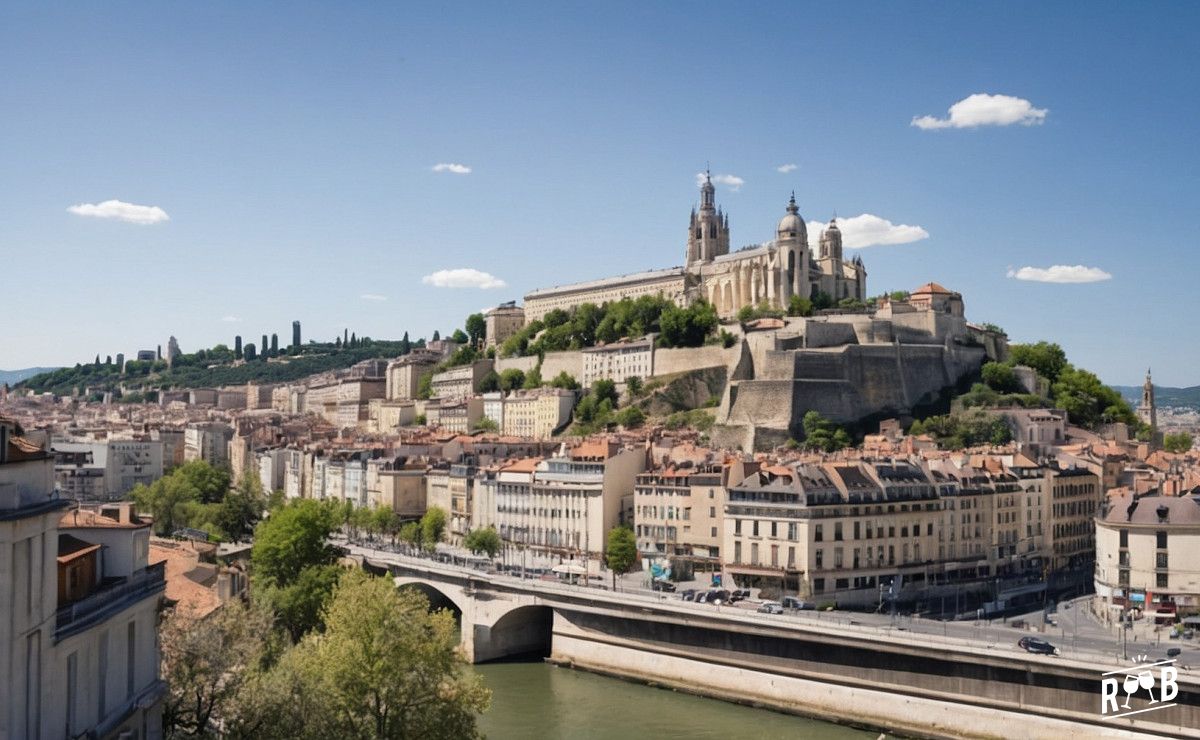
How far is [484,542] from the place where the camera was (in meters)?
41.6

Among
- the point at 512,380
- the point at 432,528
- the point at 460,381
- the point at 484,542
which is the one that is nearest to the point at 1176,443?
the point at 512,380

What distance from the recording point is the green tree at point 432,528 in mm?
44000

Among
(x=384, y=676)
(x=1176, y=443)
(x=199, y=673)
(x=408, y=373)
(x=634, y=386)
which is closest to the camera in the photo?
(x=199, y=673)

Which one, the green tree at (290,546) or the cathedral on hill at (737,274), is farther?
the cathedral on hill at (737,274)

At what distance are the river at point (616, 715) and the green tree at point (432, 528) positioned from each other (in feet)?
45.9

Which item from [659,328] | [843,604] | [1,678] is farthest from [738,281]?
[1,678]

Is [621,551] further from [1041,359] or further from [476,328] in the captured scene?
[476,328]

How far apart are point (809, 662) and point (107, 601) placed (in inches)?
656

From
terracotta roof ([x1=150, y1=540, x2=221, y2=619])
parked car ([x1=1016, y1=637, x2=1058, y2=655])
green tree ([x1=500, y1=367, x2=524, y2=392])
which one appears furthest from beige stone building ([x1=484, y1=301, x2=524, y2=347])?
parked car ([x1=1016, y1=637, x2=1058, y2=655])

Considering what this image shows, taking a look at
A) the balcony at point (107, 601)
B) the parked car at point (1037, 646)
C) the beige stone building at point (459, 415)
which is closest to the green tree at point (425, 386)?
the beige stone building at point (459, 415)

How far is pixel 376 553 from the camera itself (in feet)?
131

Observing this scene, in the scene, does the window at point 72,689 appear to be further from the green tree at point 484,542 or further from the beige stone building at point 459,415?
the beige stone building at point 459,415

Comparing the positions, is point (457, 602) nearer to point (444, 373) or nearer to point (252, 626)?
point (252, 626)

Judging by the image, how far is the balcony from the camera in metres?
12.4
